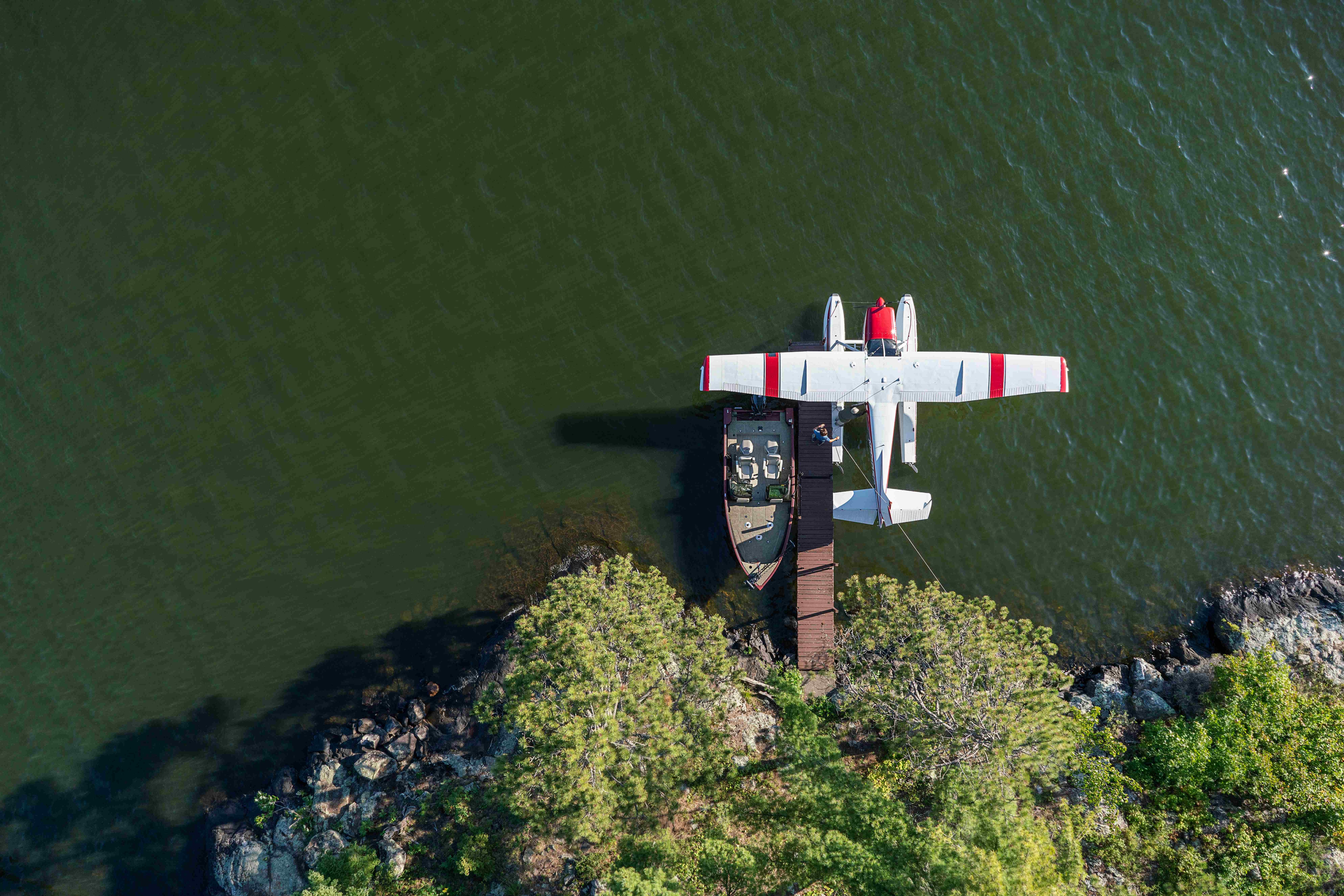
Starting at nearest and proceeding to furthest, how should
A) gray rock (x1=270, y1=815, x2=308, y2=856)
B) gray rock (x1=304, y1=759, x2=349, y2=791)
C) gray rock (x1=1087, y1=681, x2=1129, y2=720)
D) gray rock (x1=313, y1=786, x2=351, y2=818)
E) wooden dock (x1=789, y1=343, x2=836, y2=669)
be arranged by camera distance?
1. gray rock (x1=270, y1=815, x2=308, y2=856)
2. gray rock (x1=313, y1=786, x2=351, y2=818)
3. gray rock (x1=304, y1=759, x2=349, y2=791)
4. gray rock (x1=1087, y1=681, x2=1129, y2=720)
5. wooden dock (x1=789, y1=343, x2=836, y2=669)

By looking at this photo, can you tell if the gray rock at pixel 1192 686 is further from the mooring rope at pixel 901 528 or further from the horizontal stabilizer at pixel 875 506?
the horizontal stabilizer at pixel 875 506

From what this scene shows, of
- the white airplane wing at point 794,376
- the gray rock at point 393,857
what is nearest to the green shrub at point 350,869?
the gray rock at point 393,857

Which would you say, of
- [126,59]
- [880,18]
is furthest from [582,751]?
[126,59]

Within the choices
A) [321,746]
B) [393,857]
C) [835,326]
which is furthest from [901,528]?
[321,746]

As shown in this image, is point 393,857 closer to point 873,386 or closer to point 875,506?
point 875,506

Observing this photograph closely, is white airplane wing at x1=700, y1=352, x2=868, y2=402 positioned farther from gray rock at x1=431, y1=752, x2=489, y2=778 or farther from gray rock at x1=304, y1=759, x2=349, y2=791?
gray rock at x1=304, y1=759, x2=349, y2=791

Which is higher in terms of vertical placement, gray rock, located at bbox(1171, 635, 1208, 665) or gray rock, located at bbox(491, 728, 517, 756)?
gray rock, located at bbox(1171, 635, 1208, 665)

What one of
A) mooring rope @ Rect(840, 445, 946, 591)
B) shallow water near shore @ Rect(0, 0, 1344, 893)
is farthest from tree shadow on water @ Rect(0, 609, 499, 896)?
mooring rope @ Rect(840, 445, 946, 591)
